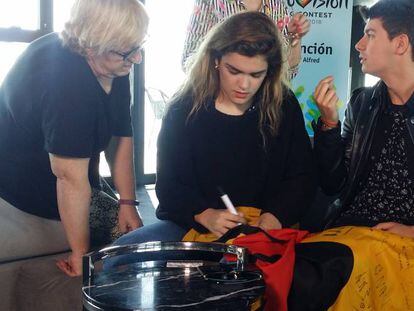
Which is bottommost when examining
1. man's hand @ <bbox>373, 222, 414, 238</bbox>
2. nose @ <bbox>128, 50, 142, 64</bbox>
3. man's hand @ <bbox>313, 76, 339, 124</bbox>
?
man's hand @ <bbox>373, 222, 414, 238</bbox>

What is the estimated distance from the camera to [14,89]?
153cm

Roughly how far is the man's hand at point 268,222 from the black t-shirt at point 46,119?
513 mm

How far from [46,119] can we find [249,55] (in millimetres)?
600

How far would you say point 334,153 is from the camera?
1.67 meters

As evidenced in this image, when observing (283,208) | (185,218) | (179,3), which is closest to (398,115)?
(283,208)

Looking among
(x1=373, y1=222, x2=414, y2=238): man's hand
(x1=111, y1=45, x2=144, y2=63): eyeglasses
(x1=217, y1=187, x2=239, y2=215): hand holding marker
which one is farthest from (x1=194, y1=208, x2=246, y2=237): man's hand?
(x1=111, y1=45, x2=144, y2=63): eyeglasses

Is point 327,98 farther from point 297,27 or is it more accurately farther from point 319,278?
point 297,27

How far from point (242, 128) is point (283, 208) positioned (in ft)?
0.89

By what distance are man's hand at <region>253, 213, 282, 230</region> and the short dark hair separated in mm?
644

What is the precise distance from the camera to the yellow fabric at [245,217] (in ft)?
5.08

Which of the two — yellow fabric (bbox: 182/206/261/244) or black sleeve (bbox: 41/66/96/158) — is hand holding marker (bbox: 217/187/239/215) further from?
black sleeve (bbox: 41/66/96/158)

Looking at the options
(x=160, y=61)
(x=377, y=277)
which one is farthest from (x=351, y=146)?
(x=160, y=61)

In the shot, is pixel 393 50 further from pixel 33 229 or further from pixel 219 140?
pixel 33 229

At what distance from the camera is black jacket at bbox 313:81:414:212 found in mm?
1655
